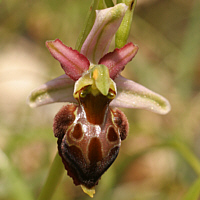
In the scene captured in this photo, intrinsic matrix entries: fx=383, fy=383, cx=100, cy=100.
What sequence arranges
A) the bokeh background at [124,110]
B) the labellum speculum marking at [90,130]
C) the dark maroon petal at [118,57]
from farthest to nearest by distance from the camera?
1. the bokeh background at [124,110]
2. the dark maroon petal at [118,57]
3. the labellum speculum marking at [90,130]

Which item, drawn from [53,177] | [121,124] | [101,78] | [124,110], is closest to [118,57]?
[101,78]

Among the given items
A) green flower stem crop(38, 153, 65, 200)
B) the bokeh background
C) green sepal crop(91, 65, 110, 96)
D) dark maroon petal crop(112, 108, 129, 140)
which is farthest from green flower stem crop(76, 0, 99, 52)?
the bokeh background

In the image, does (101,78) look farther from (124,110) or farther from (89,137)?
(124,110)

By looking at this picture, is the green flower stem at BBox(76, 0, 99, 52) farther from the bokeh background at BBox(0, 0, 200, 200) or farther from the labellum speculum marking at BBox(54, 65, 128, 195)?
the bokeh background at BBox(0, 0, 200, 200)

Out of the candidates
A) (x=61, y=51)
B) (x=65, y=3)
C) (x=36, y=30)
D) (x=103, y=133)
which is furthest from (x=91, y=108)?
(x=36, y=30)

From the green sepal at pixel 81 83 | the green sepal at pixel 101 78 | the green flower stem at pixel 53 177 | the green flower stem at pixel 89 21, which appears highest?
the green flower stem at pixel 89 21

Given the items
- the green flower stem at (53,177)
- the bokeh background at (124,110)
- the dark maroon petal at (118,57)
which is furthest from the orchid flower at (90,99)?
the bokeh background at (124,110)

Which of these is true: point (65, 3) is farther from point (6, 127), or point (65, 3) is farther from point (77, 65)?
point (77, 65)

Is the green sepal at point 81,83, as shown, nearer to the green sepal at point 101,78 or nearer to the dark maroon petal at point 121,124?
the green sepal at point 101,78
